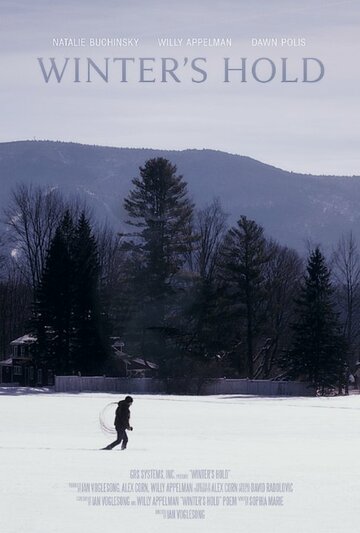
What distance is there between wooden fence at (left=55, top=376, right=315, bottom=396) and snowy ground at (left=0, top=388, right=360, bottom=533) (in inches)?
1113

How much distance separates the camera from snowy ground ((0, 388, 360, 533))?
17156 mm

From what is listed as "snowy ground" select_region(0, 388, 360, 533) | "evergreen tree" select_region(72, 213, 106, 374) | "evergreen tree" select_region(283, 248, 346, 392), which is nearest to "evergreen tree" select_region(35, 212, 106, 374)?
"evergreen tree" select_region(72, 213, 106, 374)

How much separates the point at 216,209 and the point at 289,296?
1020cm

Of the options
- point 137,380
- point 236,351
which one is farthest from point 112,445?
point 236,351

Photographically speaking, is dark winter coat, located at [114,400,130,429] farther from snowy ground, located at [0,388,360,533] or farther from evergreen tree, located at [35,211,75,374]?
evergreen tree, located at [35,211,75,374]

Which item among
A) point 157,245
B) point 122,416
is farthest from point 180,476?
point 157,245

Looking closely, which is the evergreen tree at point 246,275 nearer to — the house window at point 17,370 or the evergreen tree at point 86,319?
the evergreen tree at point 86,319

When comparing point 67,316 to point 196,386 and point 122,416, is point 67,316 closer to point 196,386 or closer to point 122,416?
point 196,386

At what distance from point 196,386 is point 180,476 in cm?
5061

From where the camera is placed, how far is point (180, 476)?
2202 centimetres

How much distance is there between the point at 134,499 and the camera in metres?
19.1

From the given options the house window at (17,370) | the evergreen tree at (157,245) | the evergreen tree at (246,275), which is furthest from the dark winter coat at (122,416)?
the house window at (17,370)

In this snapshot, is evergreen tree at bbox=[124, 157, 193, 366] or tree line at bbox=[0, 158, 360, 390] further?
evergreen tree at bbox=[124, 157, 193, 366]

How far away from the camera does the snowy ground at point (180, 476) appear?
17156mm
